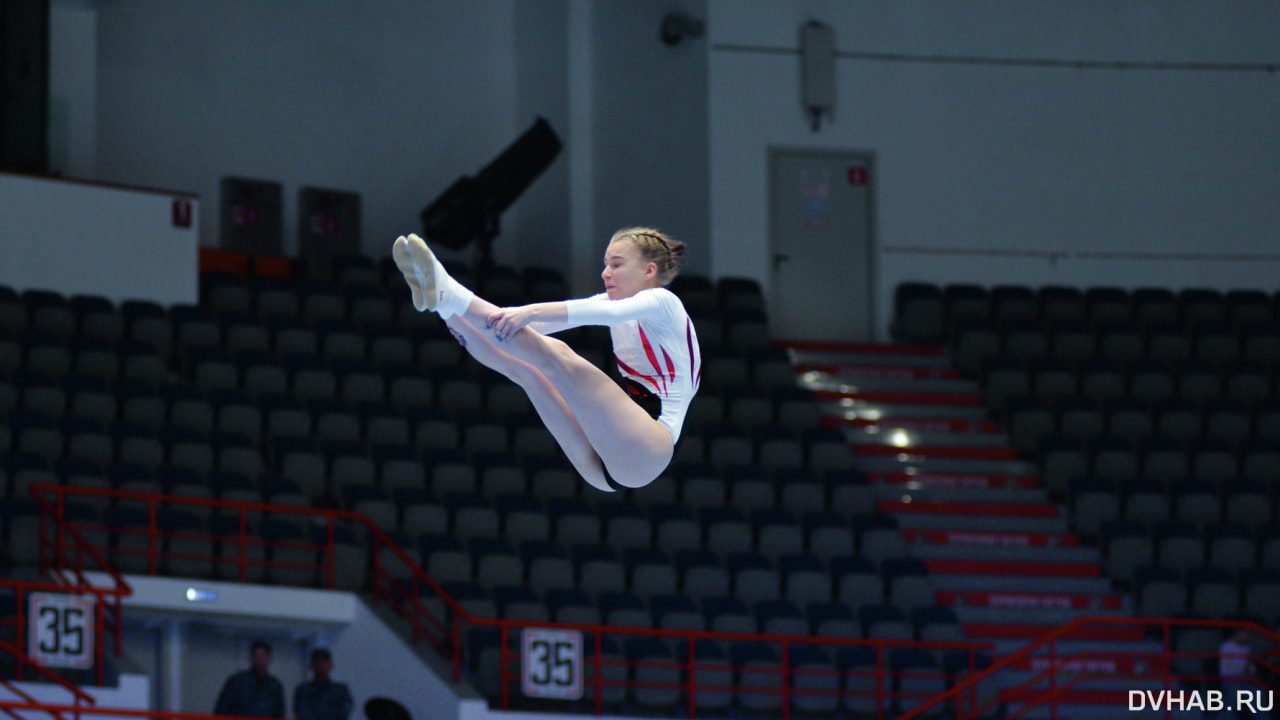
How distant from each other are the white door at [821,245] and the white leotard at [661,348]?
39.7ft

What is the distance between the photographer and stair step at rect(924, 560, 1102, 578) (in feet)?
49.4

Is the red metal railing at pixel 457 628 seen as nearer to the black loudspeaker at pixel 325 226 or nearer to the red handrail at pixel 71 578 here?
the red handrail at pixel 71 578

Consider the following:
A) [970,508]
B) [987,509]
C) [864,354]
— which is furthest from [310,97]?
[987,509]

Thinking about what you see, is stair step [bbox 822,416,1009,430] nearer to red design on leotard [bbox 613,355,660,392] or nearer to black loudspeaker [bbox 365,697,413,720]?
black loudspeaker [bbox 365,697,413,720]

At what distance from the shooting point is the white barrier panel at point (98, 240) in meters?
15.7

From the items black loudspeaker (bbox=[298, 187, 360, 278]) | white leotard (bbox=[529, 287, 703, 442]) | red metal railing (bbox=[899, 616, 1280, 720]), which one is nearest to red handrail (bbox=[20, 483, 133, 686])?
red metal railing (bbox=[899, 616, 1280, 720])

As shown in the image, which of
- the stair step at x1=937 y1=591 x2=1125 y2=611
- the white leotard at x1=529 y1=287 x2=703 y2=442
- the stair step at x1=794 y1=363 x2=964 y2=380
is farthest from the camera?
the stair step at x1=794 y1=363 x2=964 y2=380

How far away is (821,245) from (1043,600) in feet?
18.8

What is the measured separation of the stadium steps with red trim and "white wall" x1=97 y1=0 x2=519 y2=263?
5.49 meters

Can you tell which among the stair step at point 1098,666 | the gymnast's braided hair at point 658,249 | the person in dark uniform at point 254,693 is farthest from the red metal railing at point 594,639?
the gymnast's braided hair at point 658,249

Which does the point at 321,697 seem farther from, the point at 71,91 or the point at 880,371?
the point at 71,91

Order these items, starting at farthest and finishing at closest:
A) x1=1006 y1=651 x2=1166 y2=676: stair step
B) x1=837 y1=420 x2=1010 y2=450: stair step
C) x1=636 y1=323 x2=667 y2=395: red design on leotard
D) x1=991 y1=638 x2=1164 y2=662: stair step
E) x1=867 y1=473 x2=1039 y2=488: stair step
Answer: x1=837 y1=420 x2=1010 y2=450: stair step
x1=867 y1=473 x2=1039 y2=488: stair step
x1=991 y1=638 x2=1164 y2=662: stair step
x1=1006 y1=651 x2=1166 y2=676: stair step
x1=636 y1=323 x2=667 y2=395: red design on leotard

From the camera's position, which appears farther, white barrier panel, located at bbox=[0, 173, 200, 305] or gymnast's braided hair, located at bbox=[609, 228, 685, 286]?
white barrier panel, located at bbox=[0, 173, 200, 305]

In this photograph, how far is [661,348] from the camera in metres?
6.72
